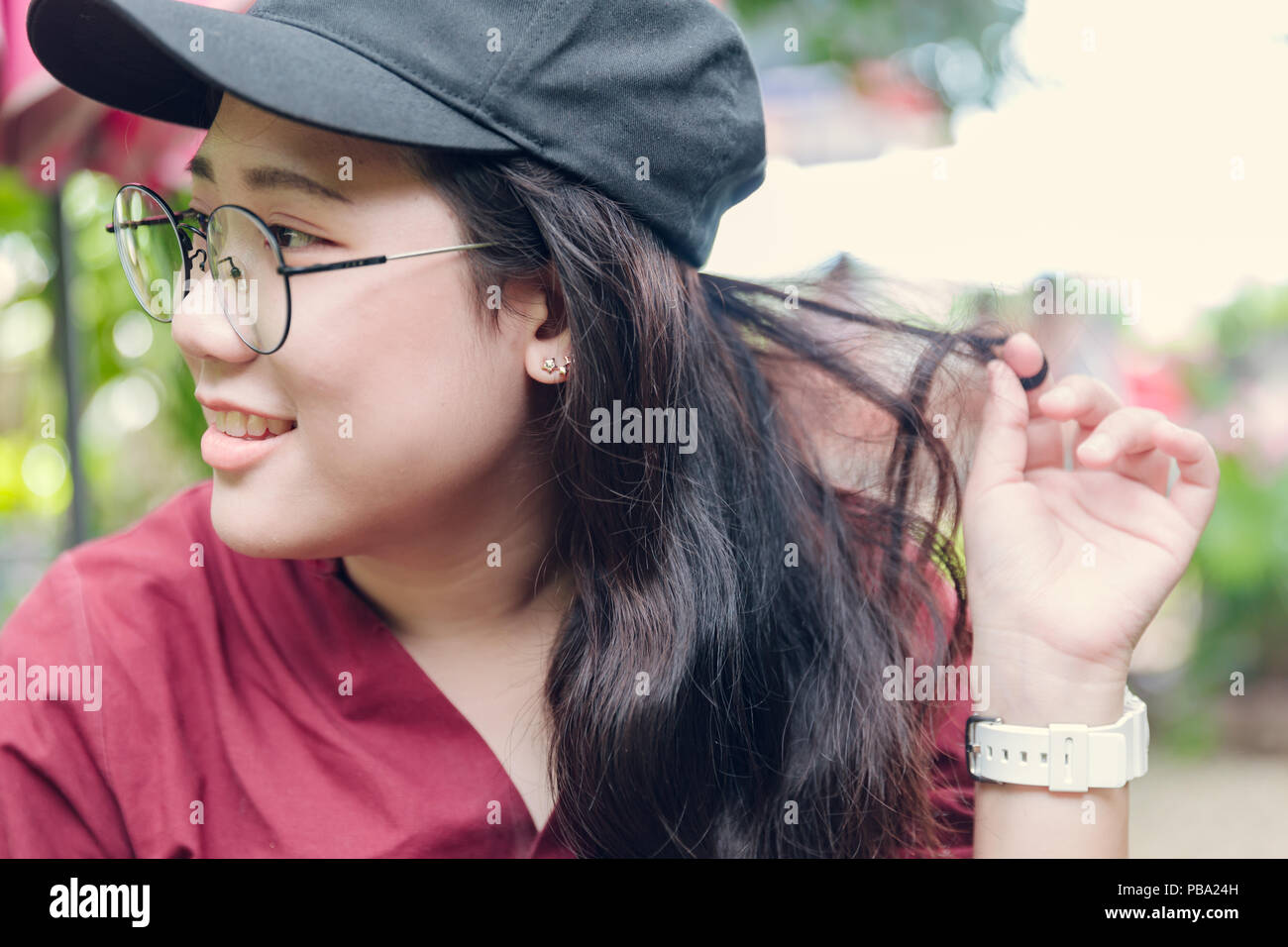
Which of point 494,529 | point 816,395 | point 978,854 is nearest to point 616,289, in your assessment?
point 494,529

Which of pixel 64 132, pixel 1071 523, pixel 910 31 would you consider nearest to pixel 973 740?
pixel 1071 523

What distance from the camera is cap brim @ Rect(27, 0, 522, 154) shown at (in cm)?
88

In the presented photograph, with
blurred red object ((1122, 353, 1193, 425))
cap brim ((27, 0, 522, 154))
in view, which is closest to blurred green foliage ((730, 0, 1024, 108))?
blurred red object ((1122, 353, 1193, 425))

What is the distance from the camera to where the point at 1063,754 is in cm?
118

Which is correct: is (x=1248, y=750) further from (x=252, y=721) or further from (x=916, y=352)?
(x=252, y=721)

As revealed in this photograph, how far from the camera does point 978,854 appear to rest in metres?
1.21

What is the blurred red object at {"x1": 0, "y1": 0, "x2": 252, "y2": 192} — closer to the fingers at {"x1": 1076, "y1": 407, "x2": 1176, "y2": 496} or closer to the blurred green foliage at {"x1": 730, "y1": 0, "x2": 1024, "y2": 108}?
the fingers at {"x1": 1076, "y1": 407, "x2": 1176, "y2": 496}

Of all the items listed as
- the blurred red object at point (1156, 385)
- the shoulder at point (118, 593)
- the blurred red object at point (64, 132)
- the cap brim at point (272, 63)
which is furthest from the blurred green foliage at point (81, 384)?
the blurred red object at point (1156, 385)

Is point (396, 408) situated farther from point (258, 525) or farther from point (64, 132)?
point (64, 132)

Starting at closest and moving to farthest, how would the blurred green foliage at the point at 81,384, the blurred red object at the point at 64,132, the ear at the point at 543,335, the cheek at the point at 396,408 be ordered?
1. the cheek at the point at 396,408
2. the ear at the point at 543,335
3. the blurred red object at the point at 64,132
4. the blurred green foliage at the point at 81,384

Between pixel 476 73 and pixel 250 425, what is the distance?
443 millimetres

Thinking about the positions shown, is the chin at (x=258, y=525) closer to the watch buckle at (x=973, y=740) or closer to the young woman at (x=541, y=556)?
the young woman at (x=541, y=556)

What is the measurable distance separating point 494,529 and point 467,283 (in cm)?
34

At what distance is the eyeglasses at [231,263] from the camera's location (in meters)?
0.98
